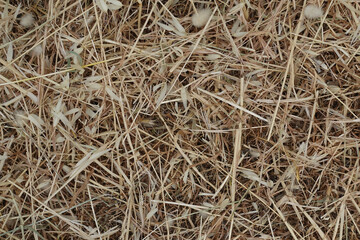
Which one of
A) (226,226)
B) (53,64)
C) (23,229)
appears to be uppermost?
(53,64)

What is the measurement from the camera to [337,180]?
1201mm

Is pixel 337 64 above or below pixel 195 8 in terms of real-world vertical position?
below

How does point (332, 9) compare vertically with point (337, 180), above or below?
above

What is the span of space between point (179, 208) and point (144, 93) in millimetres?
389

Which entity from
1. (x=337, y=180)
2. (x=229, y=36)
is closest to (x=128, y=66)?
(x=229, y=36)

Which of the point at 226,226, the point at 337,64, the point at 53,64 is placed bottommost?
the point at 226,226

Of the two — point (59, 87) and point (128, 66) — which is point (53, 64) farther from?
point (128, 66)

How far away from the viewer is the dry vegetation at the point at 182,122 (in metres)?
1.18

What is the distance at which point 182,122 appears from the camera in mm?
1197

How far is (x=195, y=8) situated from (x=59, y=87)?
1.64ft

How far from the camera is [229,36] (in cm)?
117

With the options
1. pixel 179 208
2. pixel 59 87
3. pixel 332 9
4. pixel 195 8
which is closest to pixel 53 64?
pixel 59 87

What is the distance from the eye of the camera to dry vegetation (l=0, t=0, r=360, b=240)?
46.3 inches

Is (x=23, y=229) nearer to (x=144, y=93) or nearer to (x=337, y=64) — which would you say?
(x=144, y=93)
